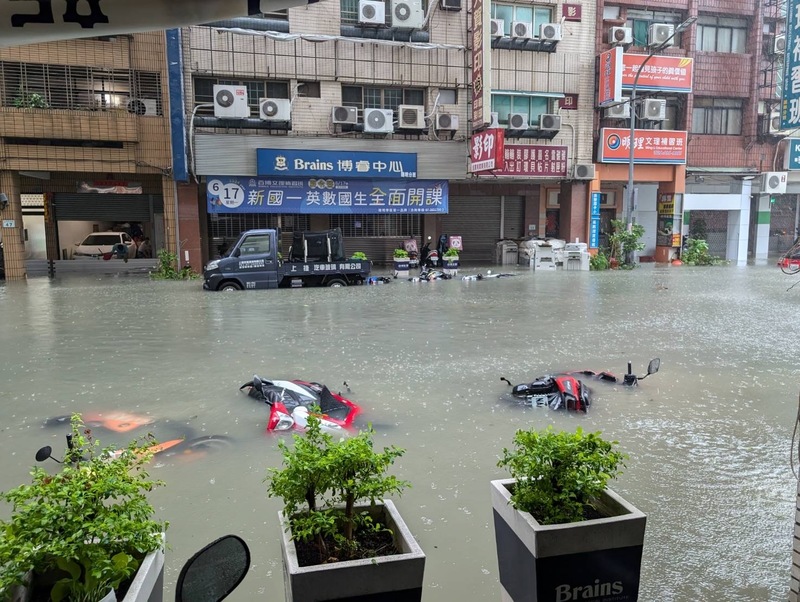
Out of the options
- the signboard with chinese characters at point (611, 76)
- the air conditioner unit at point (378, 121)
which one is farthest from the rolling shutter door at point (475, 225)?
the signboard with chinese characters at point (611, 76)

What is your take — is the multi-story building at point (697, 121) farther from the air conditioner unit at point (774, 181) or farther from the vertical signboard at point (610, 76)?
the vertical signboard at point (610, 76)

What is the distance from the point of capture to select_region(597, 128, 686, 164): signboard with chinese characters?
25.8 m

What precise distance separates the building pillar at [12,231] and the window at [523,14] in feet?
60.3

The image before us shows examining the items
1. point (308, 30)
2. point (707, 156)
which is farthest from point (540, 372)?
point (707, 156)

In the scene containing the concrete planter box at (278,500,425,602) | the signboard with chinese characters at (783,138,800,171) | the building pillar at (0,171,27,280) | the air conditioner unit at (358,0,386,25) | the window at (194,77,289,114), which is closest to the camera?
the concrete planter box at (278,500,425,602)

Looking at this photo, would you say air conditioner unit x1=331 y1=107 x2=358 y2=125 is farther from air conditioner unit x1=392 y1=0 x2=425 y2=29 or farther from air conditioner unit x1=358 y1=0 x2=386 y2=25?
air conditioner unit x1=392 y1=0 x2=425 y2=29

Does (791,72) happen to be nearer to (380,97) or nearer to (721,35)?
(721,35)

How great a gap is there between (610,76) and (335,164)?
11218 millimetres

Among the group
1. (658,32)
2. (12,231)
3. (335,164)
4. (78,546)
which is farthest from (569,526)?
(658,32)

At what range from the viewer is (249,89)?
892 inches

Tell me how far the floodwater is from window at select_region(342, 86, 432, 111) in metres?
11.0

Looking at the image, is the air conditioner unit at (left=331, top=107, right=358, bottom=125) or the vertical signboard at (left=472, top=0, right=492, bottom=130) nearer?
the vertical signboard at (left=472, top=0, right=492, bottom=130)

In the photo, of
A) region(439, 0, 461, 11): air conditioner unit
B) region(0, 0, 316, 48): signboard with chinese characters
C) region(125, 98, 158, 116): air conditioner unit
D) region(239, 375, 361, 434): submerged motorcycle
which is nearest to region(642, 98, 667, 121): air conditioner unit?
region(439, 0, 461, 11): air conditioner unit

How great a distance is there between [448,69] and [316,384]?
776 inches
